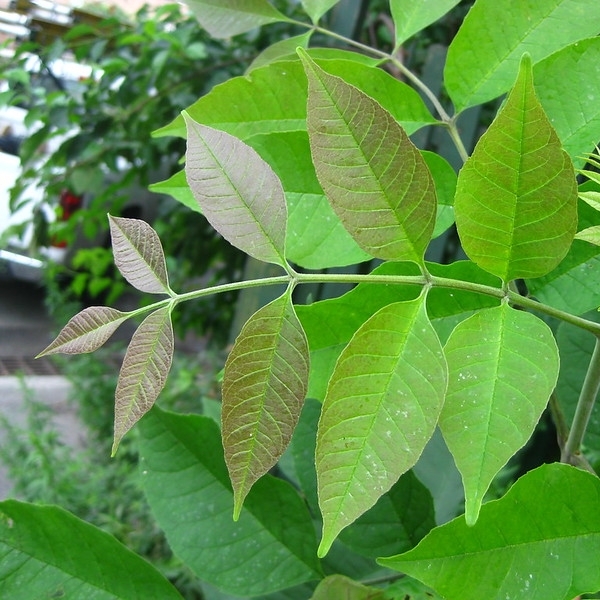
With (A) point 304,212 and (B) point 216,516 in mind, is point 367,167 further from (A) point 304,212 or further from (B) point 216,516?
(B) point 216,516

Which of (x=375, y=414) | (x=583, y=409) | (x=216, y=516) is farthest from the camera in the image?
(x=216, y=516)

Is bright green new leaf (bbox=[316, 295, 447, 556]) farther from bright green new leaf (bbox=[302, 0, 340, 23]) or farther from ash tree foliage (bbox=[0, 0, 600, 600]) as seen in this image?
bright green new leaf (bbox=[302, 0, 340, 23])

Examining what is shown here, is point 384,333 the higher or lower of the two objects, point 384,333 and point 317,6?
the lower

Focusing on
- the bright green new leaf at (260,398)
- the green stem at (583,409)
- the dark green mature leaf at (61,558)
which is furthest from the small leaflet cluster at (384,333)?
the dark green mature leaf at (61,558)

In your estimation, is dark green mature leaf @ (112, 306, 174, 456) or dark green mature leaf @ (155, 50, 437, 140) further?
dark green mature leaf @ (155, 50, 437, 140)

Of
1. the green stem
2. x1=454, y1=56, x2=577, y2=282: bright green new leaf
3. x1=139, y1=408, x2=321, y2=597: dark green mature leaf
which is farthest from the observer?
x1=139, y1=408, x2=321, y2=597: dark green mature leaf

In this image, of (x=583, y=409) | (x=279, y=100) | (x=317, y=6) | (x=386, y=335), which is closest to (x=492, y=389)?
(x=386, y=335)

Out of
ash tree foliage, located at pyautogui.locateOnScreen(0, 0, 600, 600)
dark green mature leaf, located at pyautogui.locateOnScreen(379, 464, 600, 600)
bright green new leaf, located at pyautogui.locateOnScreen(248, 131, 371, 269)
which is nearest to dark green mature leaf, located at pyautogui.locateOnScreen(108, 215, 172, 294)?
ash tree foliage, located at pyautogui.locateOnScreen(0, 0, 600, 600)
